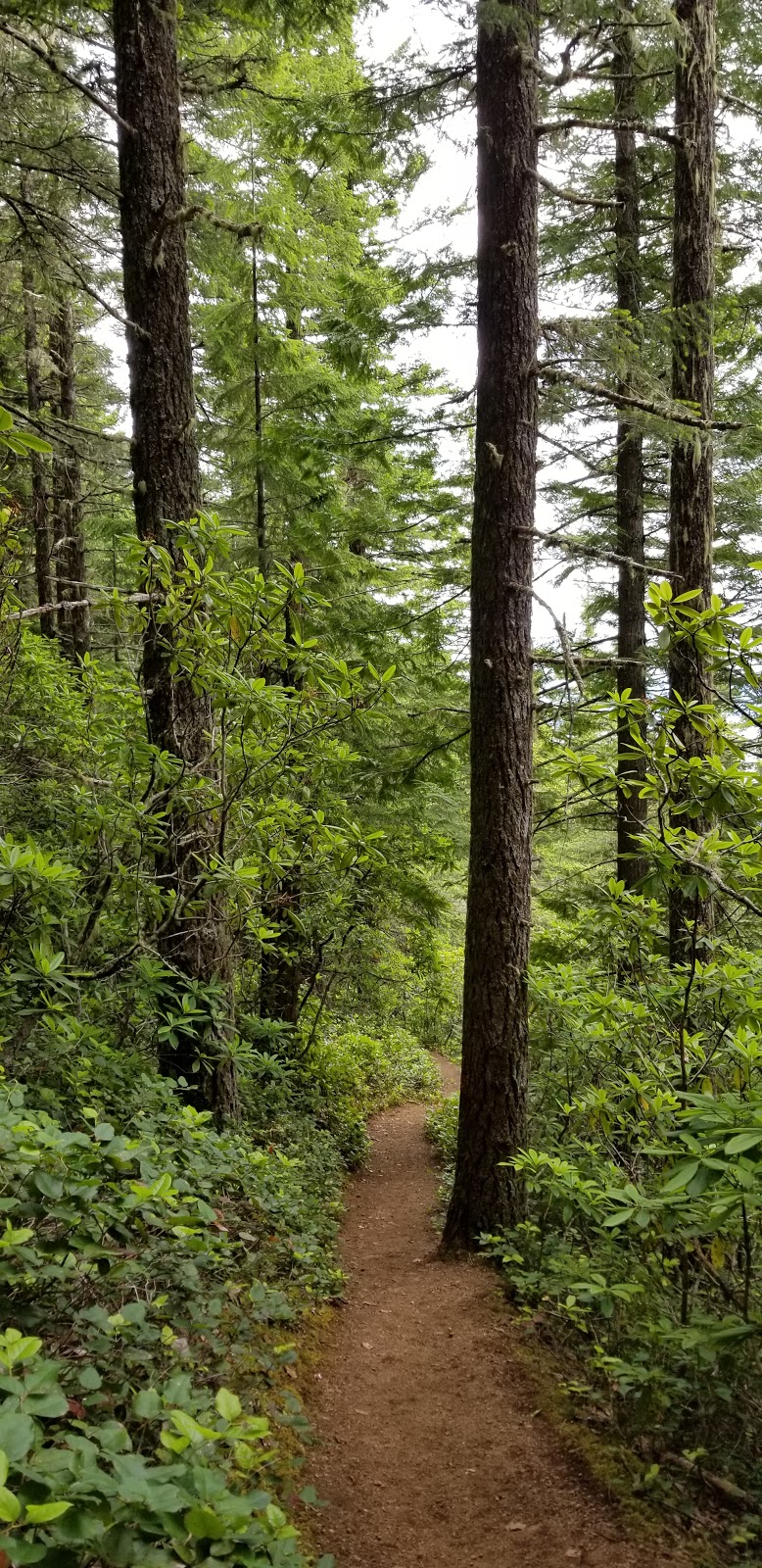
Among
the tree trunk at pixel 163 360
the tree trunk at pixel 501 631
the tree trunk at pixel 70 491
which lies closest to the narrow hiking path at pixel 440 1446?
the tree trunk at pixel 501 631

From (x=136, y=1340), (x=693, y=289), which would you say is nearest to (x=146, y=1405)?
(x=136, y=1340)

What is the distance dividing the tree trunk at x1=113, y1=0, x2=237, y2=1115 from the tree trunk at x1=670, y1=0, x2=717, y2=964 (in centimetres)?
402

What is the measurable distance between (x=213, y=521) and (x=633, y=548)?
6965mm

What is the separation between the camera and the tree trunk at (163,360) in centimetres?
531

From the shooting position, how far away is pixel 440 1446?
4.04 m

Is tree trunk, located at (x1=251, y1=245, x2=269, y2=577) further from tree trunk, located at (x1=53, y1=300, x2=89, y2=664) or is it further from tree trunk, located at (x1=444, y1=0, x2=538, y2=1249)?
tree trunk, located at (x1=53, y1=300, x2=89, y2=664)

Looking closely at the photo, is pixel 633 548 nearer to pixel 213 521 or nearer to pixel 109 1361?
pixel 213 521

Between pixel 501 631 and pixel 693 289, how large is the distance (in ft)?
Answer: 12.9

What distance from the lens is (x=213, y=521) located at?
4496mm

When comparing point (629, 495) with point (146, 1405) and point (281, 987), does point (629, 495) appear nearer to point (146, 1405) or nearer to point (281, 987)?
point (281, 987)

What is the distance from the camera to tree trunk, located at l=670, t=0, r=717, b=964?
7031mm

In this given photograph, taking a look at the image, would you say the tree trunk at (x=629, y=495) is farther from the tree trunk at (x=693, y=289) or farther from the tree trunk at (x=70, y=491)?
the tree trunk at (x=70, y=491)

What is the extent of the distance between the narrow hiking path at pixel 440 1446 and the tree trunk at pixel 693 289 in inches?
138

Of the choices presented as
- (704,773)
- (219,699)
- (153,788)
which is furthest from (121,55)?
(704,773)
